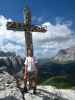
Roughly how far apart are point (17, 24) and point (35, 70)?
1.95m

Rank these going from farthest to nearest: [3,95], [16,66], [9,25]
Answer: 1. [16,66]
2. [9,25]
3. [3,95]

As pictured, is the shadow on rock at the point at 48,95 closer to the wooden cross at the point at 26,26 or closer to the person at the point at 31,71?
the person at the point at 31,71

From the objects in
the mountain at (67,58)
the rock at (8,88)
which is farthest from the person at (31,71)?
the mountain at (67,58)

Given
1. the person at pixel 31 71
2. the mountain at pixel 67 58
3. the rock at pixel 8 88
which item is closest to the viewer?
the rock at pixel 8 88

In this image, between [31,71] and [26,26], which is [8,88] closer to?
[31,71]

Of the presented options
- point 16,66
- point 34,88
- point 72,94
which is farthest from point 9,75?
point 72,94

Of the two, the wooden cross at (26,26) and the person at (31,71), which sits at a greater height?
the wooden cross at (26,26)

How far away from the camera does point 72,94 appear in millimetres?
11602

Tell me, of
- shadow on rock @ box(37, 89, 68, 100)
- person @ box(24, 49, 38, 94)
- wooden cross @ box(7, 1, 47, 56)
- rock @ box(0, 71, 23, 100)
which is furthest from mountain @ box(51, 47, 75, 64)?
person @ box(24, 49, 38, 94)

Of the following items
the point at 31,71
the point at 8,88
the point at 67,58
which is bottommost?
the point at 67,58

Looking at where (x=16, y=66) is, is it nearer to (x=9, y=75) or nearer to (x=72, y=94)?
(x=9, y=75)

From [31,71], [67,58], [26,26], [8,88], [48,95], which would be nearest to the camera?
[31,71]

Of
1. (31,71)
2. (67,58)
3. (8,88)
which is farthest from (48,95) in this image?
(67,58)

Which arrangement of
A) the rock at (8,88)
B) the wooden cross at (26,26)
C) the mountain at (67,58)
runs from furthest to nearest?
the mountain at (67,58)
the wooden cross at (26,26)
the rock at (8,88)
